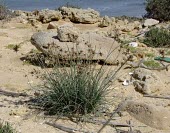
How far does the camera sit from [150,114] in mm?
5684

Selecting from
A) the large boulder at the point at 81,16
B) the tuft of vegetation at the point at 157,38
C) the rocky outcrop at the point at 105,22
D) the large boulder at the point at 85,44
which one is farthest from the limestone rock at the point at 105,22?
the large boulder at the point at 85,44

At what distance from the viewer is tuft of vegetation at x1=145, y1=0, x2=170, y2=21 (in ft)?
47.6

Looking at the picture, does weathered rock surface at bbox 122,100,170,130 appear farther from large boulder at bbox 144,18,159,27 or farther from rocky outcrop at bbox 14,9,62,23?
rocky outcrop at bbox 14,9,62,23

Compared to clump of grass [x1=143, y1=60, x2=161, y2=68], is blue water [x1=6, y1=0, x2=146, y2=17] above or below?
below

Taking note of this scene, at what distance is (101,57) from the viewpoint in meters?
8.04

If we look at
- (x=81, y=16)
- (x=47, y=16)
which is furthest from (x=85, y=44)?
(x=47, y=16)

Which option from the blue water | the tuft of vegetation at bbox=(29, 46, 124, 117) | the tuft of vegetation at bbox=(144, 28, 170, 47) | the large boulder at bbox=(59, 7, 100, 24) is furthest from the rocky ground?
the blue water

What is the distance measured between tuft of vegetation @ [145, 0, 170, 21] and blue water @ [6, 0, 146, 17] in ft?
19.1

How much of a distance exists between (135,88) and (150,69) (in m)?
0.90

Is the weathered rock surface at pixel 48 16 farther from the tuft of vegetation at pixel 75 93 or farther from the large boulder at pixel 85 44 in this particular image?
the tuft of vegetation at pixel 75 93

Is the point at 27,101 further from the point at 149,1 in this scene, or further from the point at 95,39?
the point at 149,1

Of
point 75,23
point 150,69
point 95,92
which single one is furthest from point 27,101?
point 75,23

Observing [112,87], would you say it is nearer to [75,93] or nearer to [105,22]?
[75,93]

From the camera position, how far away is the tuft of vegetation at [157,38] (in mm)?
10328
